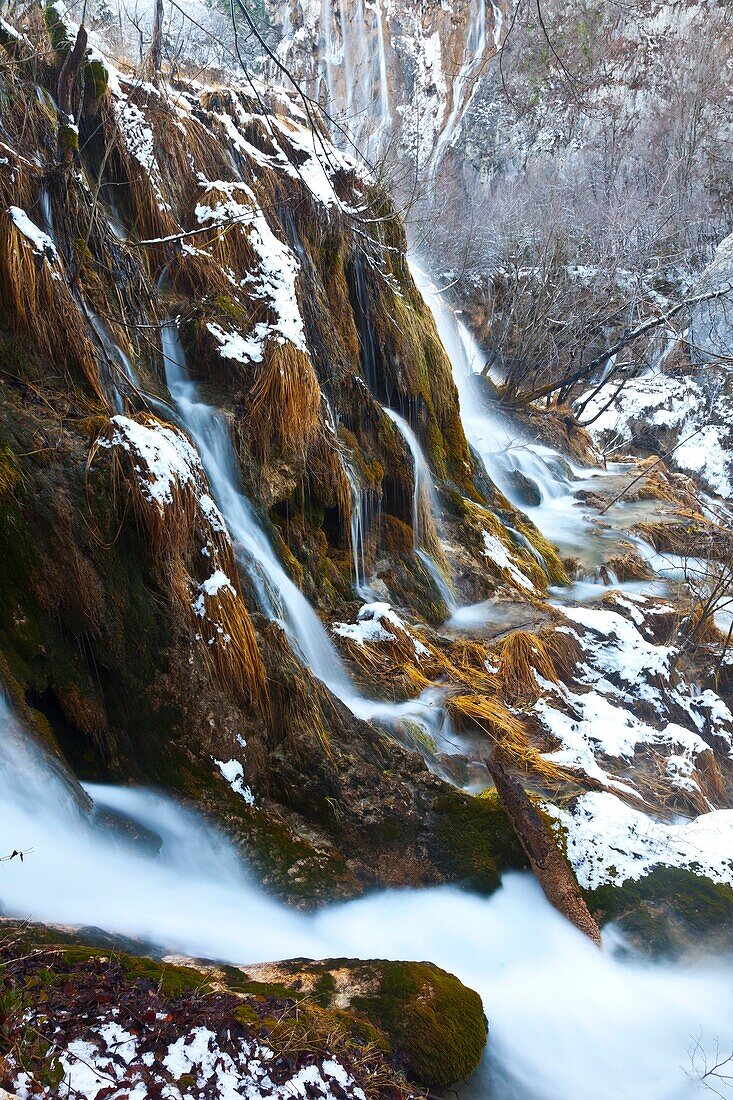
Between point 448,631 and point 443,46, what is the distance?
25151 millimetres

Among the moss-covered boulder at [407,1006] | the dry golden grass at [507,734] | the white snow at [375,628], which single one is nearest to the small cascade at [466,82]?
the white snow at [375,628]

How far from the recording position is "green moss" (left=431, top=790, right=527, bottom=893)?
361 centimetres

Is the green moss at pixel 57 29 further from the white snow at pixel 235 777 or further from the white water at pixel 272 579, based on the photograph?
the white snow at pixel 235 777

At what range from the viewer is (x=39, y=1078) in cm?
171

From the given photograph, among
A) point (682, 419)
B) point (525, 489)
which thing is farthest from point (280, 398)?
point (682, 419)

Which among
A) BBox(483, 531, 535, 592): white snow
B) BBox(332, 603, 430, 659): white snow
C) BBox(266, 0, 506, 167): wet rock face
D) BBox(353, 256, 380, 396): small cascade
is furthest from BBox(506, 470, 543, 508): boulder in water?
BBox(266, 0, 506, 167): wet rock face

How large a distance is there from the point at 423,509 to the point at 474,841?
3.70 metres

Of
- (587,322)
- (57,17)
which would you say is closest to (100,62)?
(57,17)

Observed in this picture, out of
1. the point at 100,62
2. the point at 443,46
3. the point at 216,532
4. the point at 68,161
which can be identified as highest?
the point at 443,46

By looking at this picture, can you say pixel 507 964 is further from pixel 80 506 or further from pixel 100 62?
pixel 100 62

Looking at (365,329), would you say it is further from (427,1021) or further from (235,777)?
(427,1021)

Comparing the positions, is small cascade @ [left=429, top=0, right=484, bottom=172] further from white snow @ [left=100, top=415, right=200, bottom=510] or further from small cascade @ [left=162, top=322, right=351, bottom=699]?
white snow @ [left=100, top=415, right=200, bottom=510]

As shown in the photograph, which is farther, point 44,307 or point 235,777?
point 44,307

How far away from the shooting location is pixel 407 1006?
261 cm
